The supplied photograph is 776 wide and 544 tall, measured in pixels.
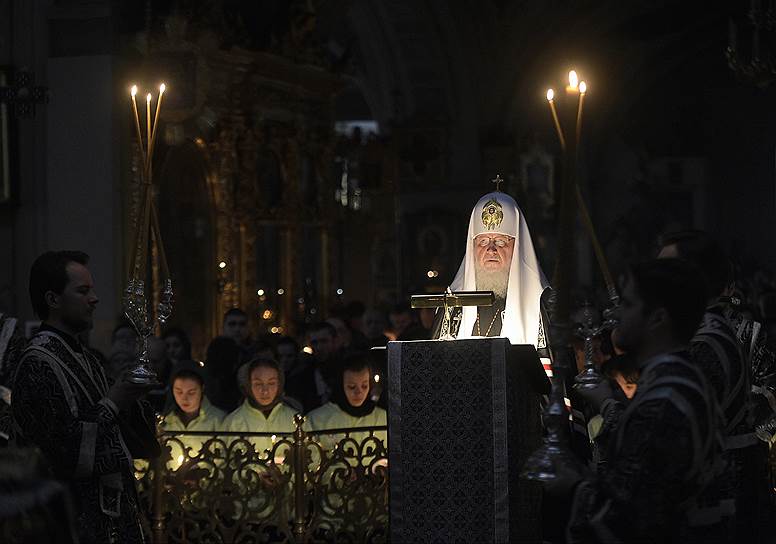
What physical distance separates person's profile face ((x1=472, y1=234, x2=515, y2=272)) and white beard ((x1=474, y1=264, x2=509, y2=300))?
0.05 ft

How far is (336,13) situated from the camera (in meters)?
17.0

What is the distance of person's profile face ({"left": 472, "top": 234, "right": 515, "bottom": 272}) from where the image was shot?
22.7ft

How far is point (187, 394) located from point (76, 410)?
371 centimetres

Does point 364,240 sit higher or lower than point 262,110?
lower

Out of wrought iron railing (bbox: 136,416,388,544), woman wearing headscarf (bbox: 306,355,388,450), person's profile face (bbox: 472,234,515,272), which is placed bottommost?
wrought iron railing (bbox: 136,416,388,544)

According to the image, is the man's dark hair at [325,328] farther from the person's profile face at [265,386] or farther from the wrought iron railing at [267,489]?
the wrought iron railing at [267,489]

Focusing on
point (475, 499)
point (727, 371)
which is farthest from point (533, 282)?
point (727, 371)

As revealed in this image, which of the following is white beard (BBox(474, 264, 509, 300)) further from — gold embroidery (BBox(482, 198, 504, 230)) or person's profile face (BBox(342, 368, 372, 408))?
person's profile face (BBox(342, 368, 372, 408))

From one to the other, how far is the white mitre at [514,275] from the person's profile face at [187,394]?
2466mm

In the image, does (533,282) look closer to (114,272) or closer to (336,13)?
(114,272)

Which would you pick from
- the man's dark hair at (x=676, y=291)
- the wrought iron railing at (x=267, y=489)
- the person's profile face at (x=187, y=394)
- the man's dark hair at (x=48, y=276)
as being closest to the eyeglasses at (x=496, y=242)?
the wrought iron railing at (x=267, y=489)

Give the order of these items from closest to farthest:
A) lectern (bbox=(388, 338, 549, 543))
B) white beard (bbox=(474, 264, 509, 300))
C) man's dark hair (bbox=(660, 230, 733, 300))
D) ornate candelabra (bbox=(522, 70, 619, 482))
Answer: ornate candelabra (bbox=(522, 70, 619, 482)) < man's dark hair (bbox=(660, 230, 733, 300)) < lectern (bbox=(388, 338, 549, 543)) < white beard (bbox=(474, 264, 509, 300))

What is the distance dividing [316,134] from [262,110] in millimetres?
1257

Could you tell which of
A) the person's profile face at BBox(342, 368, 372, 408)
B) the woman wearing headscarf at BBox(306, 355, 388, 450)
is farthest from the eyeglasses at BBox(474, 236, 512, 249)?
the person's profile face at BBox(342, 368, 372, 408)
